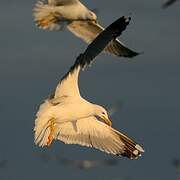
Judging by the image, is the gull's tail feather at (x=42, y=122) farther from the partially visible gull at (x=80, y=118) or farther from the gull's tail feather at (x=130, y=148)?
the gull's tail feather at (x=130, y=148)

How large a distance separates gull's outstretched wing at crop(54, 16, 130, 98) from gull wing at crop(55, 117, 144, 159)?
680 mm

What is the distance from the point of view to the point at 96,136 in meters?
9.96

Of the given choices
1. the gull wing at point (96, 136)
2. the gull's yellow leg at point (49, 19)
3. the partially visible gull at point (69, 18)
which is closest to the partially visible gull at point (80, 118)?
the gull wing at point (96, 136)

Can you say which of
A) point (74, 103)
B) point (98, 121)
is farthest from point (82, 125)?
point (74, 103)

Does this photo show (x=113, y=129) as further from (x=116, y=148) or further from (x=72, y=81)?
(x=72, y=81)

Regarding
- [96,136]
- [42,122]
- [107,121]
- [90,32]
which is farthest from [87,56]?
[90,32]

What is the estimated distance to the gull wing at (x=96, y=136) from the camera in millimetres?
9891

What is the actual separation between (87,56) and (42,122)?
2.96ft

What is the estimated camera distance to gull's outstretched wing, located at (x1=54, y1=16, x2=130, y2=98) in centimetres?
883

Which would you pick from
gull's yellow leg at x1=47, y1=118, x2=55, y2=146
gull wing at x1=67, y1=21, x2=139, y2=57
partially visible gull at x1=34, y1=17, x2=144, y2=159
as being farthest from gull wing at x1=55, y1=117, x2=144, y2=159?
gull wing at x1=67, y1=21, x2=139, y2=57

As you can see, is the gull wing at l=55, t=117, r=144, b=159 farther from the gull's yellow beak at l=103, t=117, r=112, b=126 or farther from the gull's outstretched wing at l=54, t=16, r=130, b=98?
the gull's outstretched wing at l=54, t=16, r=130, b=98

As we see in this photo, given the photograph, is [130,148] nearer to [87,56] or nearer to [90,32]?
[87,56]

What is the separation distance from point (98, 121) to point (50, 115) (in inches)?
43.8

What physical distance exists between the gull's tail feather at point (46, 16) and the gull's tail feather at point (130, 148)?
167 centimetres
